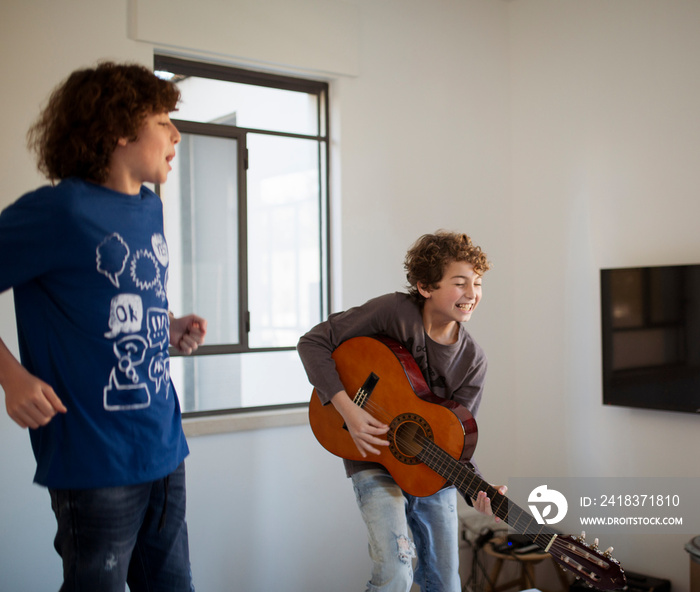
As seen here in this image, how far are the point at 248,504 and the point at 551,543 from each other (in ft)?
5.18

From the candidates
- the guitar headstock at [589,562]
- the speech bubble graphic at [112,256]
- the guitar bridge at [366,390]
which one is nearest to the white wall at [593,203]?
the guitar headstock at [589,562]

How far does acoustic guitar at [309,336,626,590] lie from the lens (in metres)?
1.87

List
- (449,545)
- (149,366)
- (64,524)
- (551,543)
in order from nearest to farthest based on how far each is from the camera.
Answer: (64,524), (149,366), (551,543), (449,545)

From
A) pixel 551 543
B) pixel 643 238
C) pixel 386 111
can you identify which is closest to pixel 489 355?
pixel 643 238

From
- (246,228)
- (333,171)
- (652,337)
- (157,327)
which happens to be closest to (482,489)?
(157,327)

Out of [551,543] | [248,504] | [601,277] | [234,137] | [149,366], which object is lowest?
[248,504]

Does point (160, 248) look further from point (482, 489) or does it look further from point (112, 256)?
point (482, 489)

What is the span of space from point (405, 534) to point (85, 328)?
1265mm

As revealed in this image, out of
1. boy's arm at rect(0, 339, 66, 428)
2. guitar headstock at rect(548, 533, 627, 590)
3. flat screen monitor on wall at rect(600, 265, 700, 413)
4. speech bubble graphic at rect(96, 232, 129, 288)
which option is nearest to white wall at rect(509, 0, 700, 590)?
flat screen monitor on wall at rect(600, 265, 700, 413)

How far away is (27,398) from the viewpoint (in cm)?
112

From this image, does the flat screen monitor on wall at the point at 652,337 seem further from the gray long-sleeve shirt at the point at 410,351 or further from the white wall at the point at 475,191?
the gray long-sleeve shirt at the point at 410,351

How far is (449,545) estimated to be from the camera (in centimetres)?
220

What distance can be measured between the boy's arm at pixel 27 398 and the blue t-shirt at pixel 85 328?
9cm

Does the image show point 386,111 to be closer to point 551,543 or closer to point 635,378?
point 635,378
